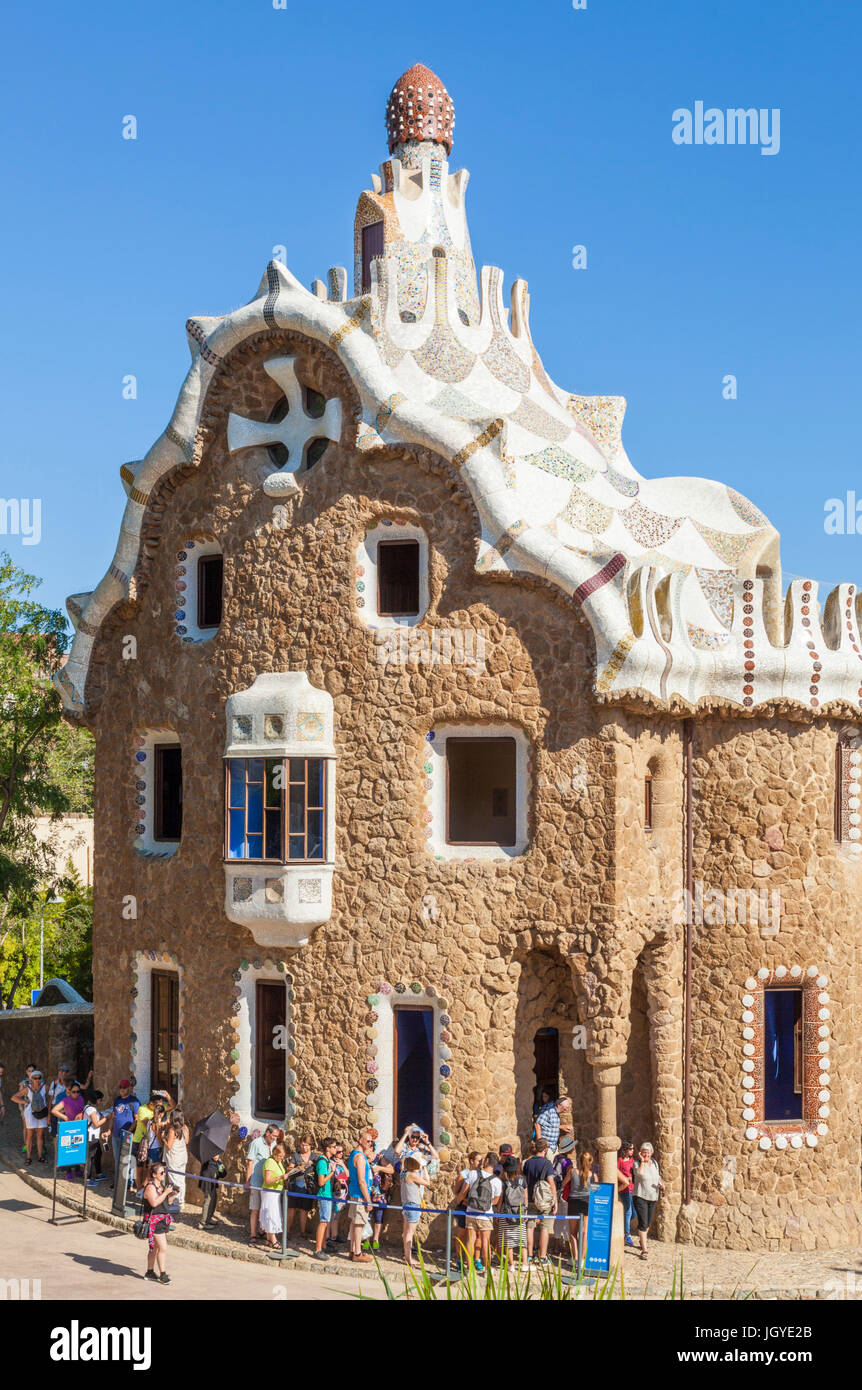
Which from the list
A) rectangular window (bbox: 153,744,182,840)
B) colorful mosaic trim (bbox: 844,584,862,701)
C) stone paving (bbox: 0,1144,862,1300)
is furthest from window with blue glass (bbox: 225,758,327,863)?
colorful mosaic trim (bbox: 844,584,862,701)

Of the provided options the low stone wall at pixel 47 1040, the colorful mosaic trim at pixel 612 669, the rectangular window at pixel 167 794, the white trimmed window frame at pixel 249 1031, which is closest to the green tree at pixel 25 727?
the low stone wall at pixel 47 1040

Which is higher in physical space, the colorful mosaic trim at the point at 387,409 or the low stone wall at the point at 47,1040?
the colorful mosaic trim at the point at 387,409

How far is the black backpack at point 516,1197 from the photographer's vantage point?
16.2 m

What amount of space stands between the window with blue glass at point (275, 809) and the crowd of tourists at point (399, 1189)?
3360 mm

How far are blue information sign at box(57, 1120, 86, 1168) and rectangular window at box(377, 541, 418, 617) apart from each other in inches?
288

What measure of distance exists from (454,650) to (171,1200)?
694 centimetres

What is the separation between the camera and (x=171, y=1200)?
52.9 ft

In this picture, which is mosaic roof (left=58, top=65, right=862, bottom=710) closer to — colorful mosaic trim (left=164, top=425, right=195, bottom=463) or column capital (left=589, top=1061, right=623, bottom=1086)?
colorful mosaic trim (left=164, top=425, right=195, bottom=463)

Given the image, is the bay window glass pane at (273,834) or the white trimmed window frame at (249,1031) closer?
the bay window glass pane at (273,834)

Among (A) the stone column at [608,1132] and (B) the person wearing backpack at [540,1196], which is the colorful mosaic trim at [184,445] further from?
(B) the person wearing backpack at [540,1196]

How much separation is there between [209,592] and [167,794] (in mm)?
3019

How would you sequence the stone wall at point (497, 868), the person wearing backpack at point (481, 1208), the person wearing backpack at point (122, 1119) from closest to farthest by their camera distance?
1. the person wearing backpack at point (481, 1208)
2. the stone wall at point (497, 868)
3. the person wearing backpack at point (122, 1119)

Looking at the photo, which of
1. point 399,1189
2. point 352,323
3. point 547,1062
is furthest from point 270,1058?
point 352,323

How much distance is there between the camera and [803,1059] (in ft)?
61.2
